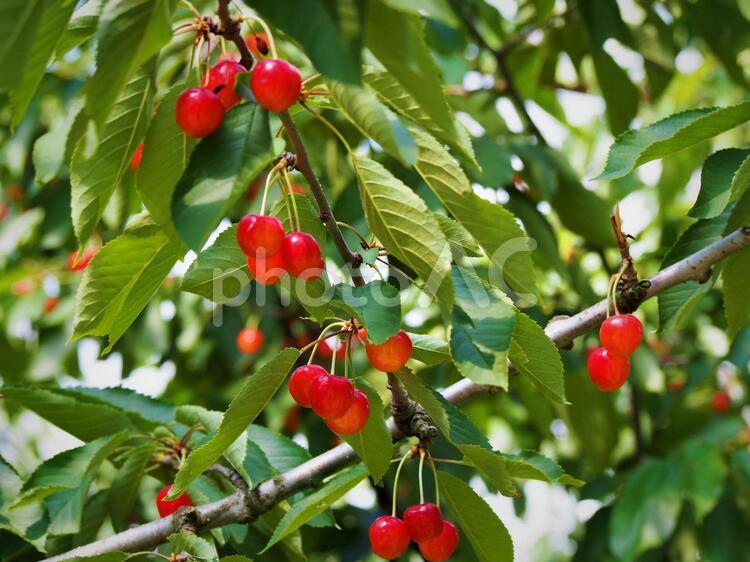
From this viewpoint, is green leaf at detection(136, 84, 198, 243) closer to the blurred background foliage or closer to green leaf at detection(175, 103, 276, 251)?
green leaf at detection(175, 103, 276, 251)

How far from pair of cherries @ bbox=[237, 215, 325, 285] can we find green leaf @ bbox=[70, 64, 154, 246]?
0.16m

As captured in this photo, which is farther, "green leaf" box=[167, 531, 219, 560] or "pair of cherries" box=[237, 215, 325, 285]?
"green leaf" box=[167, 531, 219, 560]

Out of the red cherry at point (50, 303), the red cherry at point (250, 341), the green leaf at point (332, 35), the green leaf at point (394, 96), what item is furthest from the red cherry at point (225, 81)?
the red cherry at point (50, 303)

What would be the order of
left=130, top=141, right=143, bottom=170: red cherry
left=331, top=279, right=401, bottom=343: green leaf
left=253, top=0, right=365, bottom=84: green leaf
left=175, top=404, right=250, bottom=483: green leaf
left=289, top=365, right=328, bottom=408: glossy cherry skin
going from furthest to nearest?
left=175, top=404, right=250, bottom=483: green leaf
left=289, top=365, right=328, bottom=408: glossy cherry skin
left=130, top=141, right=143, bottom=170: red cherry
left=331, top=279, right=401, bottom=343: green leaf
left=253, top=0, right=365, bottom=84: green leaf

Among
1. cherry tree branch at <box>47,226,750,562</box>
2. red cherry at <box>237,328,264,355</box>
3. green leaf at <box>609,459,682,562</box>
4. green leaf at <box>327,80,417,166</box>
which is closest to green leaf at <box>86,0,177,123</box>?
green leaf at <box>327,80,417,166</box>

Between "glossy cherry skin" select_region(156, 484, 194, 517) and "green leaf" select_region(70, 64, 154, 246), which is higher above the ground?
"green leaf" select_region(70, 64, 154, 246)

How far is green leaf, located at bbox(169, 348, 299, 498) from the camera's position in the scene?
1240mm

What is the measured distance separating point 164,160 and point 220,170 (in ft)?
0.50

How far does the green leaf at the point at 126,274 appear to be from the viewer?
1.24 metres

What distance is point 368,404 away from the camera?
1.31 metres

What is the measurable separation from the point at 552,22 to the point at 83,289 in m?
2.37

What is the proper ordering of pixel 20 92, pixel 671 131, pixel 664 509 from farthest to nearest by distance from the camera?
1. pixel 664 509
2. pixel 671 131
3. pixel 20 92

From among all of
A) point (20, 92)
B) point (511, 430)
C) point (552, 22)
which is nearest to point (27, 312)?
point (511, 430)

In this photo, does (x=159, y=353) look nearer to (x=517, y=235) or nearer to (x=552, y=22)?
(x=552, y=22)
